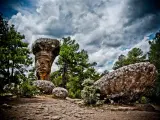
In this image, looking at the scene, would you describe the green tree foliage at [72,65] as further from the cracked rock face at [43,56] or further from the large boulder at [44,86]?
the large boulder at [44,86]

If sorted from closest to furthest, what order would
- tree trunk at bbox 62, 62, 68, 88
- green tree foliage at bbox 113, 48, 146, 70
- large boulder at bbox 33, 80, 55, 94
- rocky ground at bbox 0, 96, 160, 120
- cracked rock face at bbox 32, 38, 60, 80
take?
1. rocky ground at bbox 0, 96, 160, 120
2. large boulder at bbox 33, 80, 55, 94
3. cracked rock face at bbox 32, 38, 60, 80
4. tree trunk at bbox 62, 62, 68, 88
5. green tree foliage at bbox 113, 48, 146, 70

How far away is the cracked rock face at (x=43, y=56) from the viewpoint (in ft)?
79.6

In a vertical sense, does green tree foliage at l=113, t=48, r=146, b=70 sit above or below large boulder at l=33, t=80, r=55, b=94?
above

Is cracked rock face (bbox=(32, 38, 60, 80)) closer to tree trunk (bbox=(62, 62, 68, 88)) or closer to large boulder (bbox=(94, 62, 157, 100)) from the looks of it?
tree trunk (bbox=(62, 62, 68, 88))

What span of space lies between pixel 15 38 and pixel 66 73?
1390 cm

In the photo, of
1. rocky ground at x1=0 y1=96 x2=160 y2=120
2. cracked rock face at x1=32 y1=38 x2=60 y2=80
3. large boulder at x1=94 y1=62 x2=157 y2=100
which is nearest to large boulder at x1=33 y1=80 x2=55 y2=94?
cracked rock face at x1=32 y1=38 x2=60 y2=80

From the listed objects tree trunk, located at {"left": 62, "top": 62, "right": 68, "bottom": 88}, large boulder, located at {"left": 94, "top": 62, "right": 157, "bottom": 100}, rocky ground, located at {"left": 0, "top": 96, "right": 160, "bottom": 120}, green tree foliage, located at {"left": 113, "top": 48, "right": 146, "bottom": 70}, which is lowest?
rocky ground, located at {"left": 0, "top": 96, "right": 160, "bottom": 120}

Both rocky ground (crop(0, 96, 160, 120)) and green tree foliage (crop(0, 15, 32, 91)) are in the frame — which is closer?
rocky ground (crop(0, 96, 160, 120))

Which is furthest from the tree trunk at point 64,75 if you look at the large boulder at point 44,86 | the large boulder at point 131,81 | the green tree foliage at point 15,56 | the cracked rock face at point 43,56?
the large boulder at point 131,81

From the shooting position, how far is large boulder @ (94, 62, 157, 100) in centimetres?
1008

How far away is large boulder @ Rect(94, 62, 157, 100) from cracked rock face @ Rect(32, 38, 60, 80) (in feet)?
50.0

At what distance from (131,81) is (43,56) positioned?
16.5 m

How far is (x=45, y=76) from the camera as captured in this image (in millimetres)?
24422

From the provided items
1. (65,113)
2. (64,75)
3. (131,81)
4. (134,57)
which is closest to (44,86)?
(64,75)
